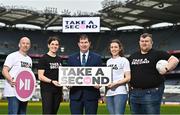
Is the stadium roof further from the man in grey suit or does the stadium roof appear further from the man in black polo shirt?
the man in black polo shirt

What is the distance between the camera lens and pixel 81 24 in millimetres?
46625

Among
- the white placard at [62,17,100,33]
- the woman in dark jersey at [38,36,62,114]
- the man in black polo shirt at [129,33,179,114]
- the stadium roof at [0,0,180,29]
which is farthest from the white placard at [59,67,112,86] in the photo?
the white placard at [62,17,100,33]

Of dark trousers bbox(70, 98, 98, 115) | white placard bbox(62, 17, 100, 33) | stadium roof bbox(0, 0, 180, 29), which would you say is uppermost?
stadium roof bbox(0, 0, 180, 29)

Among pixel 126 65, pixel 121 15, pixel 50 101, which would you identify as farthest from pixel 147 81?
pixel 121 15

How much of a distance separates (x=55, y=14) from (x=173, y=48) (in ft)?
51.0

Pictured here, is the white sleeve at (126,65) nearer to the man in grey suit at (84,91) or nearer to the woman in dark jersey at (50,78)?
the man in grey suit at (84,91)

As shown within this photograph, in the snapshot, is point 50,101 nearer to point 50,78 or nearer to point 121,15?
point 50,78

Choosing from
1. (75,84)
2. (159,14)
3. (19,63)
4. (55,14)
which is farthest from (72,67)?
(55,14)

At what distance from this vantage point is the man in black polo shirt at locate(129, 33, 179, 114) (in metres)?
6.62

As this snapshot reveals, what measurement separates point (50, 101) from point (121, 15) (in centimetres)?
4246

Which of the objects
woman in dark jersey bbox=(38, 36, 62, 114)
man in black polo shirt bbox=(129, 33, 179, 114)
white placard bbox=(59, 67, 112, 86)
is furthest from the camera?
woman in dark jersey bbox=(38, 36, 62, 114)

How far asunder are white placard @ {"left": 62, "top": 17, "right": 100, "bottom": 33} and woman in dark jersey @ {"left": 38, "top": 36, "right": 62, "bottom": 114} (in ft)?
126

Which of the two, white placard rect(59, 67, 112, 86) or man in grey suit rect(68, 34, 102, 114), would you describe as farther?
white placard rect(59, 67, 112, 86)

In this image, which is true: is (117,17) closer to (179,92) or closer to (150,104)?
(179,92)
